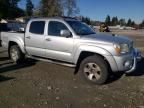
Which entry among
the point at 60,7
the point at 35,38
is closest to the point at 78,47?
the point at 35,38

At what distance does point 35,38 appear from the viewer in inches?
351

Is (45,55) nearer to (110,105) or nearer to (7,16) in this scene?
(110,105)

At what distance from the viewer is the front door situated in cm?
788

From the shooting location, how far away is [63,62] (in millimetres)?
8188

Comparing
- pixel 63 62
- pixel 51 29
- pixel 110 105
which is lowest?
pixel 110 105

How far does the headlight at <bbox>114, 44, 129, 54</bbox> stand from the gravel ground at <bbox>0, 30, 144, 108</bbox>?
3.03 ft

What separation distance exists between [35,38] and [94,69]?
2586mm

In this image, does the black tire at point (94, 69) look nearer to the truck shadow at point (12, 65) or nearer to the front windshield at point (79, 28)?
the front windshield at point (79, 28)

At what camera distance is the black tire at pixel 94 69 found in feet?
23.4

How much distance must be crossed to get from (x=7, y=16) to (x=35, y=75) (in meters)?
71.4

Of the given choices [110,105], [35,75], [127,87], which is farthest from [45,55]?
[110,105]

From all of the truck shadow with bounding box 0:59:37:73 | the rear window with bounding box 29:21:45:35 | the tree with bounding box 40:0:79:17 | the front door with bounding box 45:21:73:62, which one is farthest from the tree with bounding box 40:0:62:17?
the front door with bounding box 45:21:73:62

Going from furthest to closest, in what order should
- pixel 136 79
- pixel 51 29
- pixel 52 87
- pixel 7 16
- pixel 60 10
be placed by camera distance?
pixel 7 16, pixel 60 10, pixel 51 29, pixel 136 79, pixel 52 87

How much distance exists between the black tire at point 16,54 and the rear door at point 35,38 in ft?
2.15
